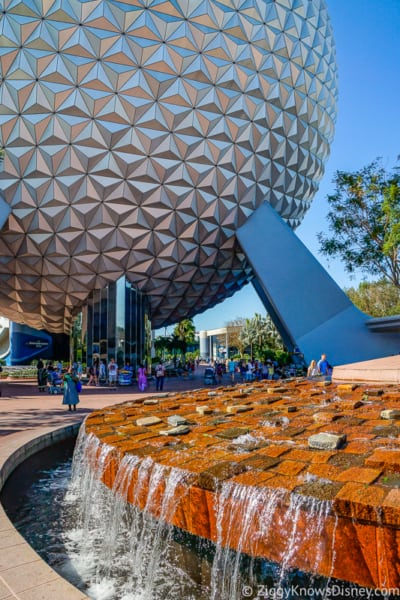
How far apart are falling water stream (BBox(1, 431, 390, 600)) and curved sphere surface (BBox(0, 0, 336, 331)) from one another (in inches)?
692

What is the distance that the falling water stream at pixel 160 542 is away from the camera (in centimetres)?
240

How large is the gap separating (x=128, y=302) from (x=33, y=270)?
5.56 meters

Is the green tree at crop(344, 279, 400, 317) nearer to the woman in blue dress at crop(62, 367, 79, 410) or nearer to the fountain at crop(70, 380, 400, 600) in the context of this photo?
the woman in blue dress at crop(62, 367, 79, 410)

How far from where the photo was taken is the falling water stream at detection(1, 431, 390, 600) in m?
2.40

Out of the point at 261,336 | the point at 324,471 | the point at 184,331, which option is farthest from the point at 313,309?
the point at 184,331

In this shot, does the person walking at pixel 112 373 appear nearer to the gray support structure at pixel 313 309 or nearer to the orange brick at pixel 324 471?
the gray support structure at pixel 313 309

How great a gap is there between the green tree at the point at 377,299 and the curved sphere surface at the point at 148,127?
2337 cm

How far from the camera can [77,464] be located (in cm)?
553

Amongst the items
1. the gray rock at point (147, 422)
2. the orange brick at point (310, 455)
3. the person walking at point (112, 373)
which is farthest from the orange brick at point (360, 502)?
the person walking at point (112, 373)

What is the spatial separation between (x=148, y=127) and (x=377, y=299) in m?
33.9

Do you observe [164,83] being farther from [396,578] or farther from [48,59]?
[396,578]

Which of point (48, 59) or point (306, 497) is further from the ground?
point (48, 59)

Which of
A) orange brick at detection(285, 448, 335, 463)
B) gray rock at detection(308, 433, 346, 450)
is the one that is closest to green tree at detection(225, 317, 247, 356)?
gray rock at detection(308, 433, 346, 450)

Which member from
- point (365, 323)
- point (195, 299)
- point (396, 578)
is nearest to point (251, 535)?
point (396, 578)
